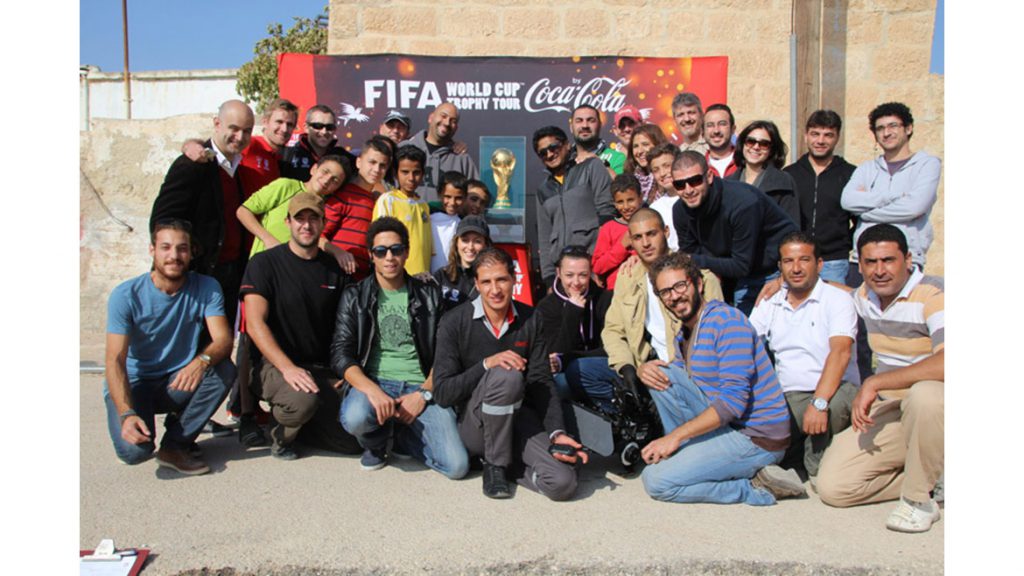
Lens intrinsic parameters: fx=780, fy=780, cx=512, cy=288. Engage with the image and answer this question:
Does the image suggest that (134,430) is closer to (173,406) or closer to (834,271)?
(173,406)

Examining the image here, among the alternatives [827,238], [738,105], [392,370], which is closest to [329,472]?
[392,370]

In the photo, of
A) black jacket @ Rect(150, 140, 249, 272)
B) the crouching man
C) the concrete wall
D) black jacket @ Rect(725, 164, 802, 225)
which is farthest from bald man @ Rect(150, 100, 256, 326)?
the concrete wall

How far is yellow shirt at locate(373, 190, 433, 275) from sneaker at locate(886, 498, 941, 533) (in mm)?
Result: 2958

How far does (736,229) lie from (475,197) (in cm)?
194

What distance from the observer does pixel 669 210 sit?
4.93 m

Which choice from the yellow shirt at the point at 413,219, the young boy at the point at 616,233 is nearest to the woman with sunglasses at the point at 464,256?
the yellow shirt at the point at 413,219

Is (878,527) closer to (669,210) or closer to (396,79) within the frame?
(669,210)

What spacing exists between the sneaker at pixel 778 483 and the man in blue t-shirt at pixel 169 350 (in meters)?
2.81

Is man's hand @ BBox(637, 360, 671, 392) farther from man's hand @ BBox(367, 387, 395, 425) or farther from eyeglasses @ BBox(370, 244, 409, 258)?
eyeglasses @ BBox(370, 244, 409, 258)

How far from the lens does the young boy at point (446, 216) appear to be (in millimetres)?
5180

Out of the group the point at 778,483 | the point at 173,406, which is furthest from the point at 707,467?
the point at 173,406

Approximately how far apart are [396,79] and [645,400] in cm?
437

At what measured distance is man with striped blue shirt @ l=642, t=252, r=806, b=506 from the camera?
368 cm

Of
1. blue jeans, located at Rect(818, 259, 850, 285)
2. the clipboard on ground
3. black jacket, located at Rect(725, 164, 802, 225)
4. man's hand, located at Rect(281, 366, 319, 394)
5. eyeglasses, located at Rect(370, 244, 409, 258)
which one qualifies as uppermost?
black jacket, located at Rect(725, 164, 802, 225)
